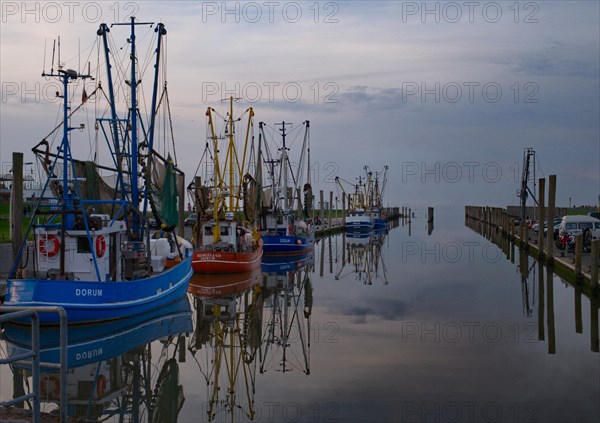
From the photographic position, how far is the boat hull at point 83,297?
1714 centimetres

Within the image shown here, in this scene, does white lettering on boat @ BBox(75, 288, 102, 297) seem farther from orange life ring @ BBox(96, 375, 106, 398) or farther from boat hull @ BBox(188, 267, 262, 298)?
boat hull @ BBox(188, 267, 262, 298)

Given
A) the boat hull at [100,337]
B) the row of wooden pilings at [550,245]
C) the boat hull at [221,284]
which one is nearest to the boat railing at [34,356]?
the boat hull at [100,337]

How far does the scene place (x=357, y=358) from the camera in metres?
16.2

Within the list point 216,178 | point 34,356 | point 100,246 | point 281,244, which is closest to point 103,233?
point 100,246

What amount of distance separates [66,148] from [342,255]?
3207 cm

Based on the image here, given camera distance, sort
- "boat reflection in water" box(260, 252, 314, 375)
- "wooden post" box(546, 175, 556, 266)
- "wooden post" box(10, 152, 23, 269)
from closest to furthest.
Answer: "boat reflection in water" box(260, 252, 314, 375) → "wooden post" box(10, 152, 23, 269) → "wooden post" box(546, 175, 556, 266)

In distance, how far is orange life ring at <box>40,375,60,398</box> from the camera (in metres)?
12.5

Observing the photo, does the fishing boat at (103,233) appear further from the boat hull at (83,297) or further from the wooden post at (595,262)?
the wooden post at (595,262)

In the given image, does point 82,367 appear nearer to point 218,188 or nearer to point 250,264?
point 250,264

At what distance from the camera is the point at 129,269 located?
857 inches

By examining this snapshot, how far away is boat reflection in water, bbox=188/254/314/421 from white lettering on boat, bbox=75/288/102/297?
2.73 meters

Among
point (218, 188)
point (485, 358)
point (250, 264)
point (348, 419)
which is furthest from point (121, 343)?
point (218, 188)

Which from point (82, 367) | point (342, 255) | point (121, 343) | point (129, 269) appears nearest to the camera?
point (82, 367)

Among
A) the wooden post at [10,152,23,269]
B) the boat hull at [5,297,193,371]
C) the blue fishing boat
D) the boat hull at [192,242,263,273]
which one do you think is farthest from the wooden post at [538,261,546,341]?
the wooden post at [10,152,23,269]
